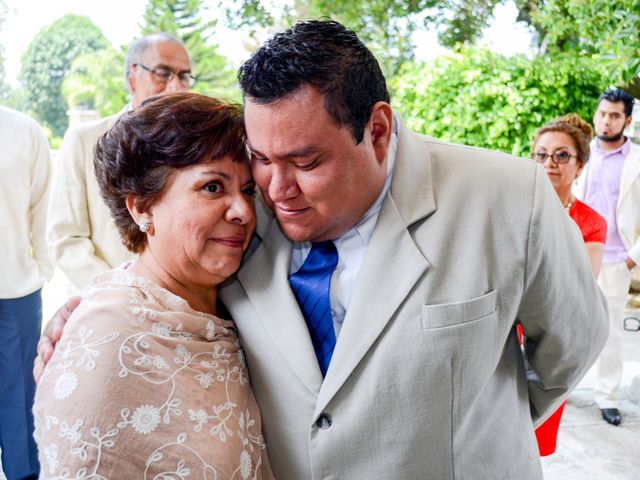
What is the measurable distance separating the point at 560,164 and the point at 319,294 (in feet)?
7.26

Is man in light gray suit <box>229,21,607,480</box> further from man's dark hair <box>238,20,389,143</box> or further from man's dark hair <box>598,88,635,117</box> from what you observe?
man's dark hair <box>598,88,635,117</box>

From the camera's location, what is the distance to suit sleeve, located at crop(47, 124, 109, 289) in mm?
2822

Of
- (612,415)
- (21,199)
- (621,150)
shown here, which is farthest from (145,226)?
(621,150)

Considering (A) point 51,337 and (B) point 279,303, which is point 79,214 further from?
(B) point 279,303

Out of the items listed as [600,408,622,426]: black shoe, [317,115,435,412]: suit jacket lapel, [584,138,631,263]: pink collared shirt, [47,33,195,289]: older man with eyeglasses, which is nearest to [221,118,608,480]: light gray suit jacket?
[317,115,435,412]: suit jacket lapel

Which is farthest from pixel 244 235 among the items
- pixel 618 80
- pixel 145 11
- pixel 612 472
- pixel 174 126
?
pixel 145 11

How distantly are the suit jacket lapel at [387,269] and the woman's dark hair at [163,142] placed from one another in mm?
361

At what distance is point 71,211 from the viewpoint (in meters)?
2.85

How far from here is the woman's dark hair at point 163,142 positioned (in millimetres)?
1472

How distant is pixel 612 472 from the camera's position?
143 inches

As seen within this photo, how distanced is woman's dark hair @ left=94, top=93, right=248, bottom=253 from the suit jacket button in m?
0.59

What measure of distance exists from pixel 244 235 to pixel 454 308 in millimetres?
501

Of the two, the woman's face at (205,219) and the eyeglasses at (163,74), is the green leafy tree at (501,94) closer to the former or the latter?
the eyeglasses at (163,74)

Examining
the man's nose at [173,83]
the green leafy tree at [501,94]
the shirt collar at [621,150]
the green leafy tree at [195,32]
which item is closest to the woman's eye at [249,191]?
the man's nose at [173,83]
